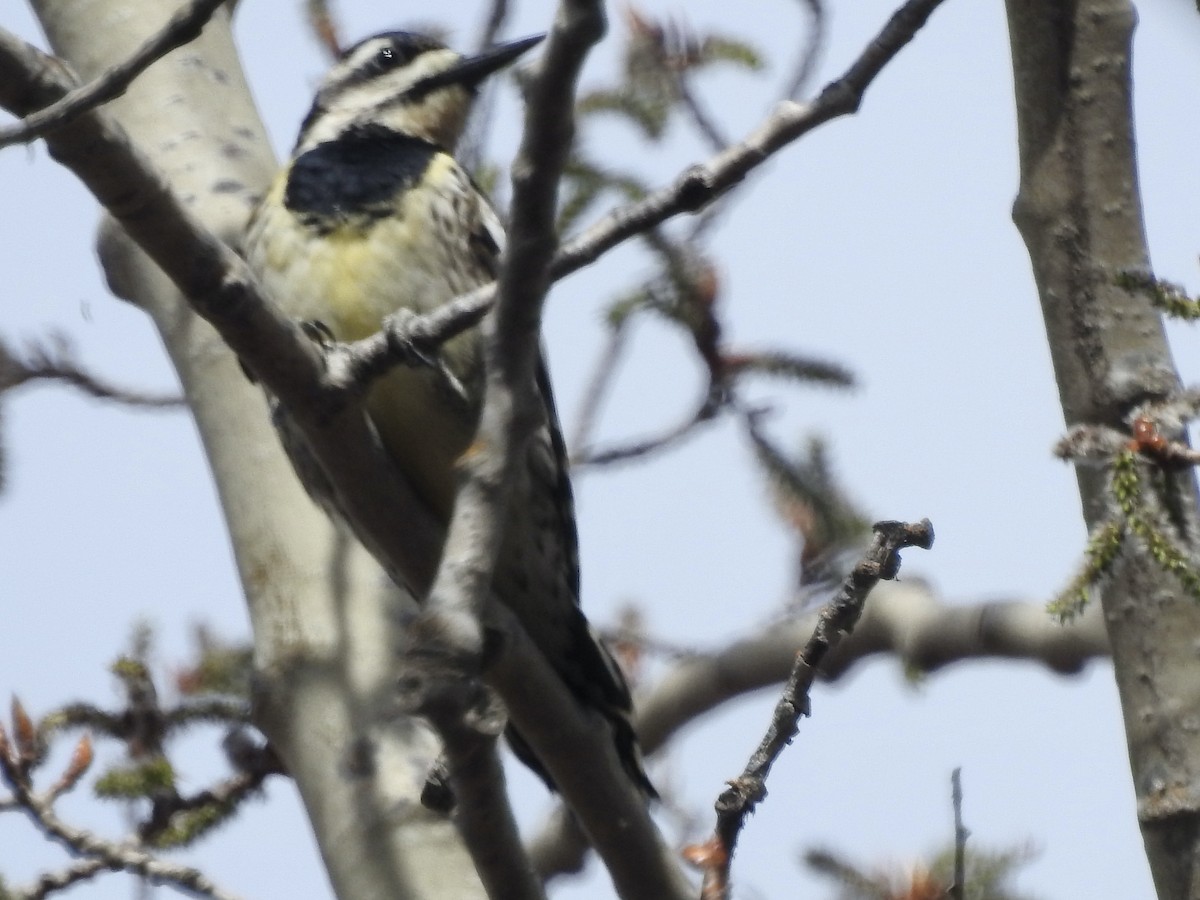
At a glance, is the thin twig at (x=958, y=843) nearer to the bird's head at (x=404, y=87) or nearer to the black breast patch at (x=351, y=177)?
the black breast patch at (x=351, y=177)

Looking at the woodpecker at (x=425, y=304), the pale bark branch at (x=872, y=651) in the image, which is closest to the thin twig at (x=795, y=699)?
the pale bark branch at (x=872, y=651)

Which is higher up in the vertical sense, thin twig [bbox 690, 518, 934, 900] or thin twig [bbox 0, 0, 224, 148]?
thin twig [bbox 0, 0, 224, 148]

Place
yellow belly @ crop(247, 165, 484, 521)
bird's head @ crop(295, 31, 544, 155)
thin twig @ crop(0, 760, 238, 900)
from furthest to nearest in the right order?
bird's head @ crop(295, 31, 544, 155), yellow belly @ crop(247, 165, 484, 521), thin twig @ crop(0, 760, 238, 900)

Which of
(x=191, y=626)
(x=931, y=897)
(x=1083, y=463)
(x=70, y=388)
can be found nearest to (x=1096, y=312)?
(x=1083, y=463)

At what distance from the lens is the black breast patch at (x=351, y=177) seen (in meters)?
4.07

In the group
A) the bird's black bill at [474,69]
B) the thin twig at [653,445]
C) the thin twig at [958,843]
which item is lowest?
the thin twig at [958,843]

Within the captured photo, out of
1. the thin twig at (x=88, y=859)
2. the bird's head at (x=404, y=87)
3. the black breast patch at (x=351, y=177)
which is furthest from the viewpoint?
the bird's head at (x=404, y=87)

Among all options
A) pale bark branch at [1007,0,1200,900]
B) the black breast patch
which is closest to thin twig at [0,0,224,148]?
pale bark branch at [1007,0,1200,900]

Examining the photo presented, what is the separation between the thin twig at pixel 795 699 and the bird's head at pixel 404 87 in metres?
2.79

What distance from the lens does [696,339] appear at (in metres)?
4.21

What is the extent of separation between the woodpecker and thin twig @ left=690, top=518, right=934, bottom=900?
1472 millimetres

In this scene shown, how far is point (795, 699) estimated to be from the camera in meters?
2.25

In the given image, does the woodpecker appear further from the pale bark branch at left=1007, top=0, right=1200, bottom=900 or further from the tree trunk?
A: the pale bark branch at left=1007, top=0, right=1200, bottom=900

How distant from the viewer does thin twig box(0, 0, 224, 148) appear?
2.13 meters
